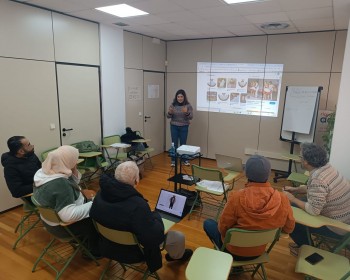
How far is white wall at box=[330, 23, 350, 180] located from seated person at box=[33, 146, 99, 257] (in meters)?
2.93

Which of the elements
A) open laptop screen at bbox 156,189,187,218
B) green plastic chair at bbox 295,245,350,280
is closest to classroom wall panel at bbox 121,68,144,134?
open laptop screen at bbox 156,189,187,218

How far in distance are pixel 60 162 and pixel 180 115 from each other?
12.3ft

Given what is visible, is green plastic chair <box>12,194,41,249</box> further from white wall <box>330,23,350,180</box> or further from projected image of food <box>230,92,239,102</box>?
projected image of food <box>230,92,239,102</box>

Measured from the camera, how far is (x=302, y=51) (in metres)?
5.00

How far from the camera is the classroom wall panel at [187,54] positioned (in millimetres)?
5956

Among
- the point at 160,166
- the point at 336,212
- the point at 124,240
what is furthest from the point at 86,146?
the point at 336,212

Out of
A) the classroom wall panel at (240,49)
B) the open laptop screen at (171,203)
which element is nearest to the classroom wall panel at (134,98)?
the classroom wall panel at (240,49)

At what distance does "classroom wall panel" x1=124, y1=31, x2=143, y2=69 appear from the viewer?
17.3 feet

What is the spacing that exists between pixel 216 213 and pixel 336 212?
1675 mm

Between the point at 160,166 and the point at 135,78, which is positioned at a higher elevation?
the point at 135,78

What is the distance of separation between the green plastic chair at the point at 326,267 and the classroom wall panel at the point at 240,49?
4.27 metres

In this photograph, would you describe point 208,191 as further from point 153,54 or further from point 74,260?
point 153,54

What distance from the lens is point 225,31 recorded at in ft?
16.6

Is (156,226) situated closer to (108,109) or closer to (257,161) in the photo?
(257,161)
